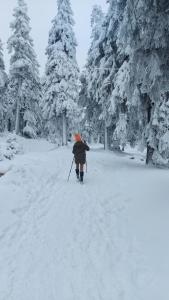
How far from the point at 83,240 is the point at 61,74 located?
3154 centimetres

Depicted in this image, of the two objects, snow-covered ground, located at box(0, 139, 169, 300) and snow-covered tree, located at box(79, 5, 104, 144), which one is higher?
snow-covered tree, located at box(79, 5, 104, 144)

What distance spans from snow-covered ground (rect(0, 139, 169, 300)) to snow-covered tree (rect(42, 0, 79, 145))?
77.3ft

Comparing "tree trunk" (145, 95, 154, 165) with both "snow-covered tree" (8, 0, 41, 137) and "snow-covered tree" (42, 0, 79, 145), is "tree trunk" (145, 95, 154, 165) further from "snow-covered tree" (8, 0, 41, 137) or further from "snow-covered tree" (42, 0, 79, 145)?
"snow-covered tree" (8, 0, 41, 137)

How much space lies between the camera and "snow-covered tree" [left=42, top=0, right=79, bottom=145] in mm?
37969

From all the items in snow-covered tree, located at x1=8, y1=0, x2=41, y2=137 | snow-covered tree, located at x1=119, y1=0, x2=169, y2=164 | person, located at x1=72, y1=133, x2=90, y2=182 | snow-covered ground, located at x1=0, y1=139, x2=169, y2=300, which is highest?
snow-covered tree, located at x1=8, y1=0, x2=41, y2=137

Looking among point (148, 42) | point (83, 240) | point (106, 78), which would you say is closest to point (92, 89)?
point (106, 78)

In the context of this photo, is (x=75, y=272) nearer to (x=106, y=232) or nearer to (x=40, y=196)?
(x=106, y=232)

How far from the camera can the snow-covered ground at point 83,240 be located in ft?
20.1

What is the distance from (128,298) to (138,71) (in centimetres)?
649

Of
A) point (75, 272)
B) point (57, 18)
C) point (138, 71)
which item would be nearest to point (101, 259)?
point (75, 272)

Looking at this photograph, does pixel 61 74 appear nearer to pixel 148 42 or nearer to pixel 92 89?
pixel 92 89

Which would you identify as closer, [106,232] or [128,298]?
[128,298]

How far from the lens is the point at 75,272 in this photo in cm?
671

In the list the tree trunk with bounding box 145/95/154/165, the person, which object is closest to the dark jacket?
the person
